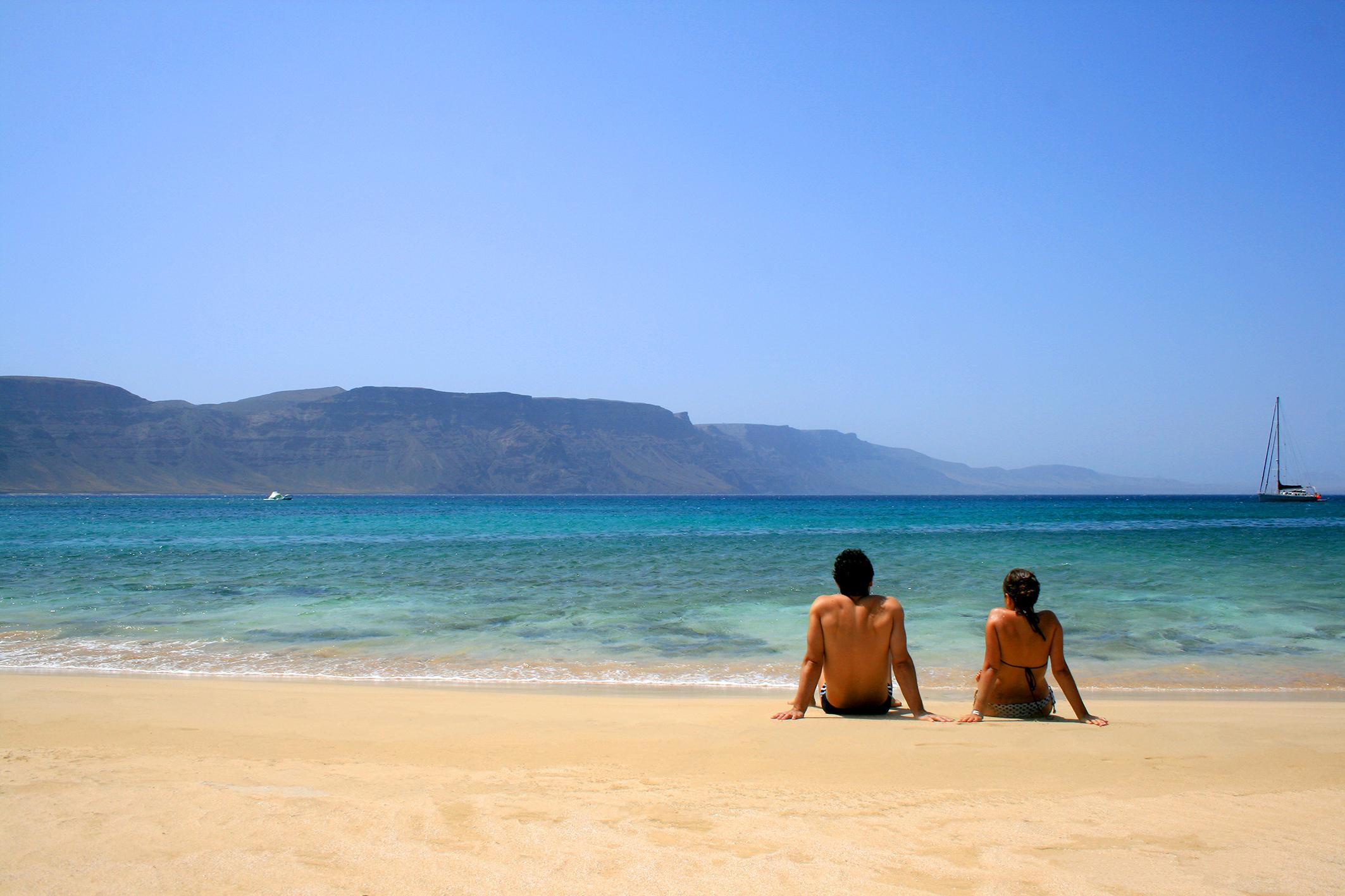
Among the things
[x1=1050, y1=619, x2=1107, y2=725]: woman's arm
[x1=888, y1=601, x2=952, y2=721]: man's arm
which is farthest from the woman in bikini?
[x1=888, y1=601, x2=952, y2=721]: man's arm

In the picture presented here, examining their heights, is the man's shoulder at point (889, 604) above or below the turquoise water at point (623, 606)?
above

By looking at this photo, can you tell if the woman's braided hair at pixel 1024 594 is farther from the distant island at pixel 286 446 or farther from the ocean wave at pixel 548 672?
the distant island at pixel 286 446

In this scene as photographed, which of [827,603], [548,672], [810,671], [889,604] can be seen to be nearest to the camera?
[889,604]

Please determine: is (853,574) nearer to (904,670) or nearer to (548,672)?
(904,670)

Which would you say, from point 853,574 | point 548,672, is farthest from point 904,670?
point 548,672

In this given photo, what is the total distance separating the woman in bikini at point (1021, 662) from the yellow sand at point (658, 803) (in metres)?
0.29

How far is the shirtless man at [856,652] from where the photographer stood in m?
5.62

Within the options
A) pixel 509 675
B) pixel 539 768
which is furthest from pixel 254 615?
pixel 539 768

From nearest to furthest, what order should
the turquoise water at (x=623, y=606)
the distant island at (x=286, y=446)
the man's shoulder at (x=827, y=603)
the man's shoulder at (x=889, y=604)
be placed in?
the man's shoulder at (x=889, y=604), the man's shoulder at (x=827, y=603), the turquoise water at (x=623, y=606), the distant island at (x=286, y=446)

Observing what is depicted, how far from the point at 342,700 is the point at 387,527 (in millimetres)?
37205

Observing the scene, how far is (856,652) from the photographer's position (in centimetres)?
576

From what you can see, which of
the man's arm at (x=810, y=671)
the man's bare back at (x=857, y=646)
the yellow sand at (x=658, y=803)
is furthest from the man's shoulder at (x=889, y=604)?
the yellow sand at (x=658, y=803)

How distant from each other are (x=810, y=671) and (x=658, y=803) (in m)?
2.12

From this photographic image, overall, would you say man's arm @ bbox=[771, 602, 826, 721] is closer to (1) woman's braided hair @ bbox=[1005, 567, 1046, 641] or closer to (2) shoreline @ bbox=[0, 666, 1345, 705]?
(1) woman's braided hair @ bbox=[1005, 567, 1046, 641]
